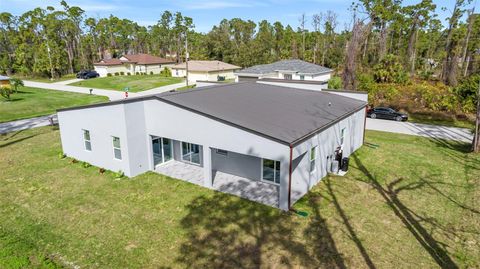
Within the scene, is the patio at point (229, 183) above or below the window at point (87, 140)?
below

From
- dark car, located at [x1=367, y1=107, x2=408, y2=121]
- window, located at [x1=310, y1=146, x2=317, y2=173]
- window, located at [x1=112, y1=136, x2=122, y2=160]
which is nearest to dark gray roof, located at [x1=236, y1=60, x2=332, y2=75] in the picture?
dark car, located at [x1=367, y1=107, x2=408, y2=121]

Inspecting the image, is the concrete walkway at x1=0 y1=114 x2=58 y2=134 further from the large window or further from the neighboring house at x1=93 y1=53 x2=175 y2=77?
the neighboring house at x1=93 y1=53 x2=175 y2=77

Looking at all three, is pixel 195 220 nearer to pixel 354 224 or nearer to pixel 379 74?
pixel 354 224

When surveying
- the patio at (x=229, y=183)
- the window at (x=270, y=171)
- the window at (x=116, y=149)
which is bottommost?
the patio at (x=229, y=183)

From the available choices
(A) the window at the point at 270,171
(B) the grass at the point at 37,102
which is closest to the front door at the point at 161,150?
(A) the window at the point at 270,171

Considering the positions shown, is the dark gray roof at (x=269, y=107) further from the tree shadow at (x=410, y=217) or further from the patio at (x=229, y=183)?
the tree shadow at (x=410, y=217)

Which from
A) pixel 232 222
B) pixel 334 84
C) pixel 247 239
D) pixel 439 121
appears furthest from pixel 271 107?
pixel 334 84
